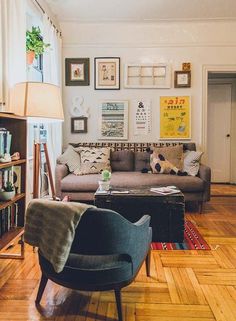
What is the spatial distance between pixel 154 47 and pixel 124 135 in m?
1.42

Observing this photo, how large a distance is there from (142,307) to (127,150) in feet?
9.85

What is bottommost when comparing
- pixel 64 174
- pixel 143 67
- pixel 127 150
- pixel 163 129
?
pixel 64 174

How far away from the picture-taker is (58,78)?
14.9ft

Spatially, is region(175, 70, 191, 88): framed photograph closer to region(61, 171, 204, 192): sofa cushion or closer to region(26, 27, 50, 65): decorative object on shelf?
region(61, 171, 204, 192): sofa cushion

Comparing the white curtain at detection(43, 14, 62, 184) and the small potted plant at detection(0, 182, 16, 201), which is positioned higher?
the white curtain at detection(43, 14, 62, 184)

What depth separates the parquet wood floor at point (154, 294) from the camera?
70.9 inches

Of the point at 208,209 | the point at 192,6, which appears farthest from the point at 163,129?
the point at 192,6

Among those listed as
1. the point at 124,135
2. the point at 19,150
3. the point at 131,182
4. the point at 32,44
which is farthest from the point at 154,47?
the point at 19,150

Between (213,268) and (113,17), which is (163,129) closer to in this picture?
(113,17)

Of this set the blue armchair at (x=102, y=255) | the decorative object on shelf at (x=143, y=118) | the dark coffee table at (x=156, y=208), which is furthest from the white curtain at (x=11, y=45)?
the decorative object on shelf at (x=143, y=118)

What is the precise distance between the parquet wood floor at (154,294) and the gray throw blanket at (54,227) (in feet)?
1.31

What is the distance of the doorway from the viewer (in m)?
6.27

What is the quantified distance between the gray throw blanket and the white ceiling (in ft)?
11.1

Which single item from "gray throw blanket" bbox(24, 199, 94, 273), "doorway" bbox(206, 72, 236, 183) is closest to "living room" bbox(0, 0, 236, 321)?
"doorway" bbox(206, 72, 236, 183)
